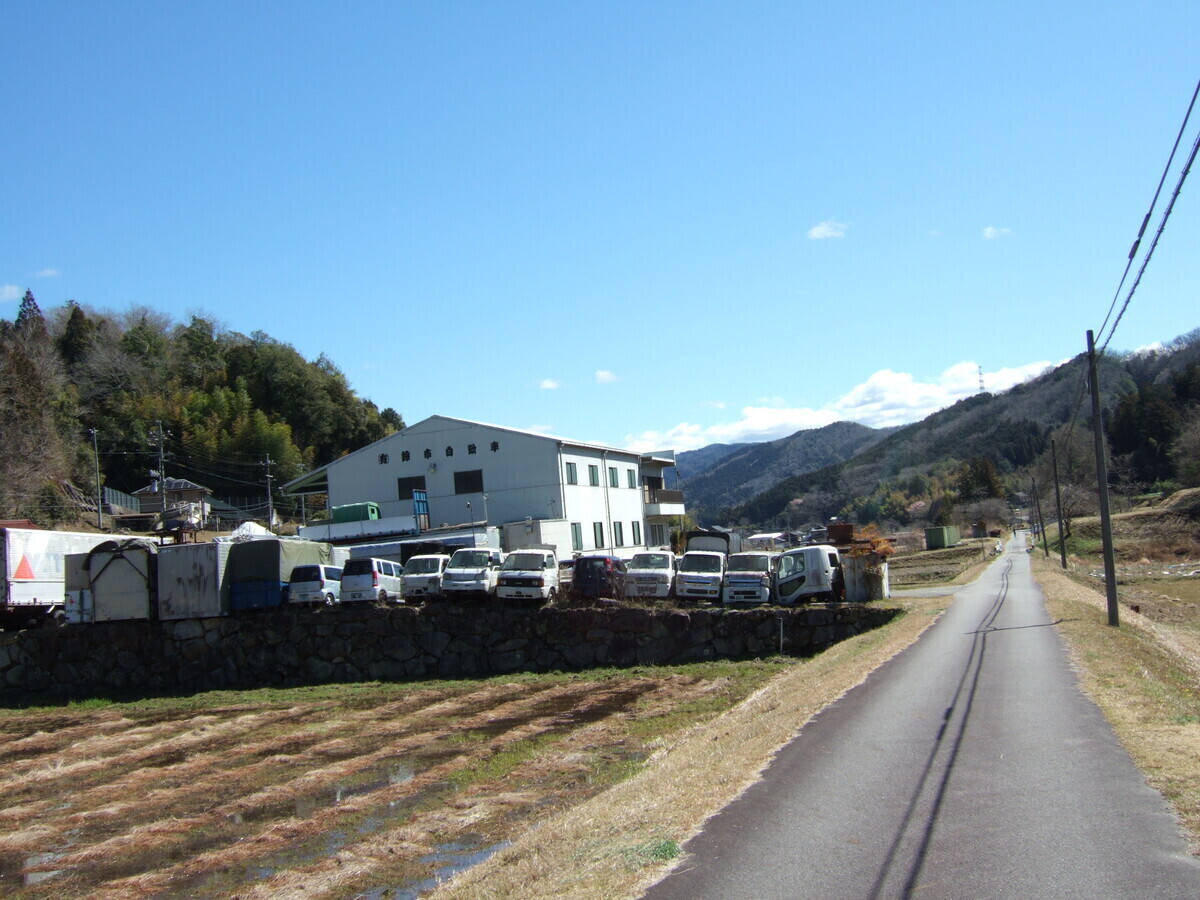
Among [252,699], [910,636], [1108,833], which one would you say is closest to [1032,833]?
[1108,833]

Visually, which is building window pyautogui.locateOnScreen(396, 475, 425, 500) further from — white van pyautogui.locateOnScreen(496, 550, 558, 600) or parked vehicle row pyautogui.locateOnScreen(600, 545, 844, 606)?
parked vehicle row pyautogui.locateOnScreen(600, 545, 844, 606)

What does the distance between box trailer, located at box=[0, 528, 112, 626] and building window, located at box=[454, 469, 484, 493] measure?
20.7m

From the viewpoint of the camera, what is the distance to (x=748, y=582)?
2847 cm

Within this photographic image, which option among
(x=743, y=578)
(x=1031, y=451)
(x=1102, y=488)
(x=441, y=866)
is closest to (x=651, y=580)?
(x=743, y=578)

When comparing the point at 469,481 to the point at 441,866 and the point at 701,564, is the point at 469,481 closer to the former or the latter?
the point at 701,564

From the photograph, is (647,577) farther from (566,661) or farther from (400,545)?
(400,545)

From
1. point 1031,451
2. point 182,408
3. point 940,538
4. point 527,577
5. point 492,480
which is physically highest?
point 182,408

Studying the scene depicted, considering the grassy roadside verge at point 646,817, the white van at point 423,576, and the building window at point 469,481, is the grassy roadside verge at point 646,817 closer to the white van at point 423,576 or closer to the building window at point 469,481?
the white van at point 423,576

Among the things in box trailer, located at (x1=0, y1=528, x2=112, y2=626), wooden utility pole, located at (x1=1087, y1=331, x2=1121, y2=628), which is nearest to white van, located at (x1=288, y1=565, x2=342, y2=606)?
box trailer, located at (x1=0, y1=528, x2=112, y2=626)

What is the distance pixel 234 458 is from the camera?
8025 centimetres

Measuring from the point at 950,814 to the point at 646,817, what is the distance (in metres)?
2.83

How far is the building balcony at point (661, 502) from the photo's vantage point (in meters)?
62.4

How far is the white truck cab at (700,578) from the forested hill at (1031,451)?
186 ft

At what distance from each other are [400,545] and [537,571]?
1605cm
